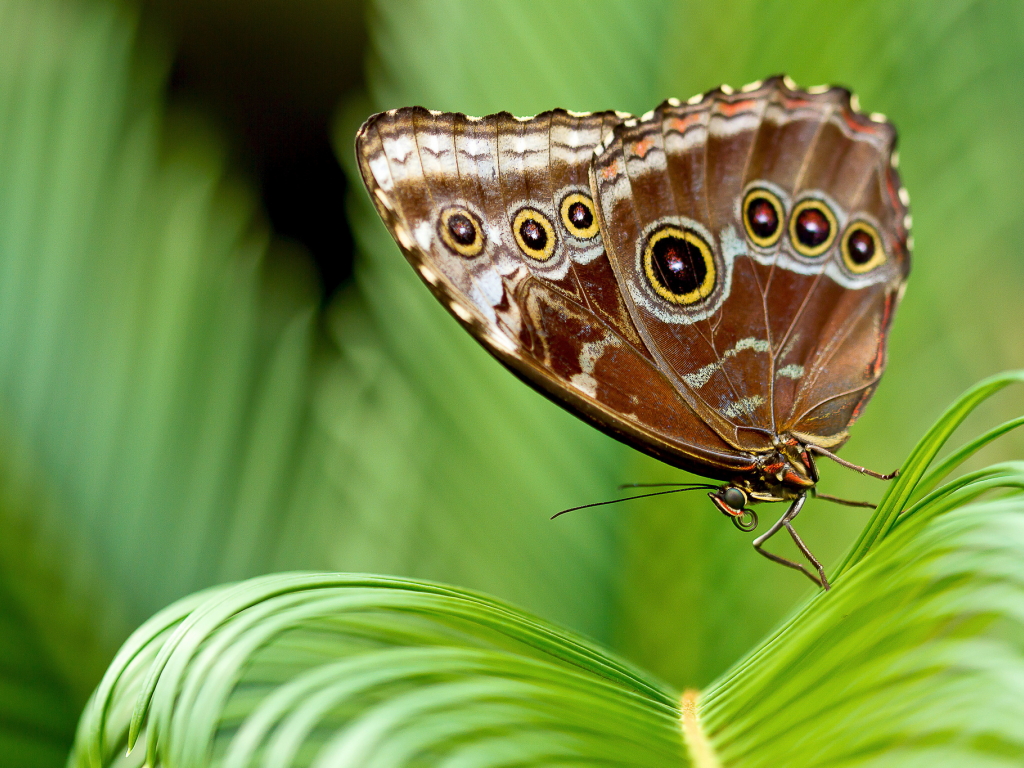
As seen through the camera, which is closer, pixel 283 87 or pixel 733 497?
pixel 733 497

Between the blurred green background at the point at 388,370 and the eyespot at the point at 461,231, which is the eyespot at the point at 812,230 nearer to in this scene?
the blurred green background at the point at 388,370

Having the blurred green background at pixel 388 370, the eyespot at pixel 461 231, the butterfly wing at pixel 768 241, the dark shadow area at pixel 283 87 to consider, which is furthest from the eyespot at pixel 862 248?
the dark shadow area at pixel 283 87

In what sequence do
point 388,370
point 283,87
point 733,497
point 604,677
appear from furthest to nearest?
point 283,87, point 388,370, point 733,497, point 604,677

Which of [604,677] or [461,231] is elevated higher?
[461,231]

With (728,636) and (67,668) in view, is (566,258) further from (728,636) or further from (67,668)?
(67,668)

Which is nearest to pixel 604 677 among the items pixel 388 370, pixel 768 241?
pixel 768 241

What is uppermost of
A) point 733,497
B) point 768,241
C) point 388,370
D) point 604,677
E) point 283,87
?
point 283,87

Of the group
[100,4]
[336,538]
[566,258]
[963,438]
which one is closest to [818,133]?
[566,258]

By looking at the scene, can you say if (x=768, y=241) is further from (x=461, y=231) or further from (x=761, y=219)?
(x=461, y=231)
